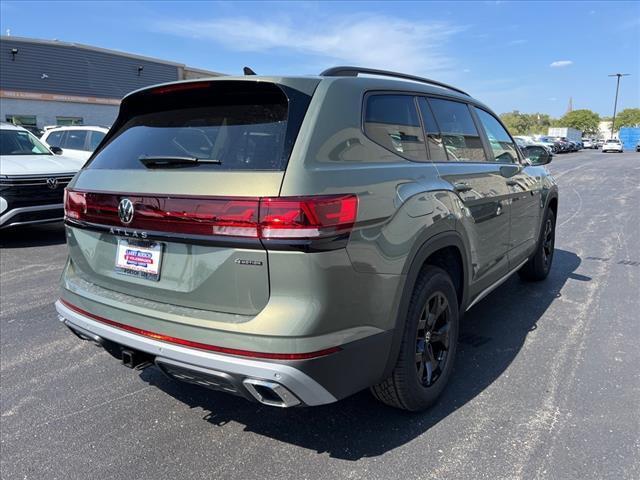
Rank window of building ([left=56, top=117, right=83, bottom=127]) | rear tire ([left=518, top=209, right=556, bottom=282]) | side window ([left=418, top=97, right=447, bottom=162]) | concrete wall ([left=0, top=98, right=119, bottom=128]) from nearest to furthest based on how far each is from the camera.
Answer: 1. side window ([left=418, top=97, right=447, bottom=162])
2. rear tire ([left=518, top=209, right=556, bottom=282])
3. concrete wall ([left=0, top=98, right=119, bottom=128])
4. window of building ([left=56, top=117, right=83, bottom=127])

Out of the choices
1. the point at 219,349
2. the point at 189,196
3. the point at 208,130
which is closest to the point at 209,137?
the point at 208,130

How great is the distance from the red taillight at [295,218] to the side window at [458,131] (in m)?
1.47

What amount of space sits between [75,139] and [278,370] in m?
11.7

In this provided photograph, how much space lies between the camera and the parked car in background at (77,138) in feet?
38.1

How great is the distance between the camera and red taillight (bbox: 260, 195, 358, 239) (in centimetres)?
207

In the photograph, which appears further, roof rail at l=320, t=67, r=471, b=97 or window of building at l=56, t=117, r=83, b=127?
window of building at l=56, t=117, r=83, b=127

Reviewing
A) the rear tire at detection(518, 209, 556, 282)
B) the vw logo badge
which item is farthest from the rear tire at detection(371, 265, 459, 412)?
the rear tire at detection(518, 209, 556, 282)

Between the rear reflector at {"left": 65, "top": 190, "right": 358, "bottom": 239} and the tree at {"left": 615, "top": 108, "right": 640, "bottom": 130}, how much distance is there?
126 meters

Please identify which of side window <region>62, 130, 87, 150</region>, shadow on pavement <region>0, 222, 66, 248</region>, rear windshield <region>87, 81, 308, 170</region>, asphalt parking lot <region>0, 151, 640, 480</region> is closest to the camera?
rear windshield <region>87, 81, 308, 170</region>

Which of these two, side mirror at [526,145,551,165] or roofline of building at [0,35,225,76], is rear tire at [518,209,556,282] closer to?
side mirror at [526,145,551,165]

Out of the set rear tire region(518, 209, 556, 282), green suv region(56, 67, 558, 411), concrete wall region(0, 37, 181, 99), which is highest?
concrete wall region(0, 37, 181, 99)

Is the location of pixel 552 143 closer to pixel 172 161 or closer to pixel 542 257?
pixel 542 257

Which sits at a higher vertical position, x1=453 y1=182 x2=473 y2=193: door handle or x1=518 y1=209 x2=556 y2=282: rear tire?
x1=453 y1=182 x2=473 y2=193: door handle

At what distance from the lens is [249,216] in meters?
2.11
